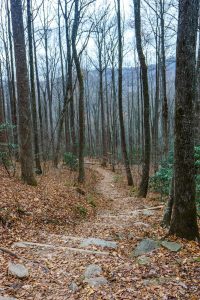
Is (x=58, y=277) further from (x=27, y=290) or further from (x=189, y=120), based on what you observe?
(x=189, y=120)

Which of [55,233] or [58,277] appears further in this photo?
[55,233]

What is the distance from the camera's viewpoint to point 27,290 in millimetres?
3816

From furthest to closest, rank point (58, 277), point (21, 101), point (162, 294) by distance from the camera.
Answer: point (21, 101)
point (58, 277)
point (162, 294)

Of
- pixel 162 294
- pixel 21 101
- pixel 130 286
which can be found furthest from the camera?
pixel 21 101

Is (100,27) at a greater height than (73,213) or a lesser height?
greater

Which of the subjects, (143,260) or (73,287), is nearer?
(73,287)

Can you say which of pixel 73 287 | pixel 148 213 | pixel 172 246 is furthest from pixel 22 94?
pixel 73 287

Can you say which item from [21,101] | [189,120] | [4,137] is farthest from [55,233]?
[4,137]

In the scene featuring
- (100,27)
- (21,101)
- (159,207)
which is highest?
(100,27)

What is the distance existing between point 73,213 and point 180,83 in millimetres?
4595


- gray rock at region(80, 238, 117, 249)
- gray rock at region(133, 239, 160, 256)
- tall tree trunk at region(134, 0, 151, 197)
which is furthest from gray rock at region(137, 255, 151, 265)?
tall tree trunk at region(134, 0, 151, 197)

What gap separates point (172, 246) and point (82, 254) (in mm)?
1551

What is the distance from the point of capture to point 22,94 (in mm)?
8742

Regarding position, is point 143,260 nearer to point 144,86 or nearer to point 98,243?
point 98,243
